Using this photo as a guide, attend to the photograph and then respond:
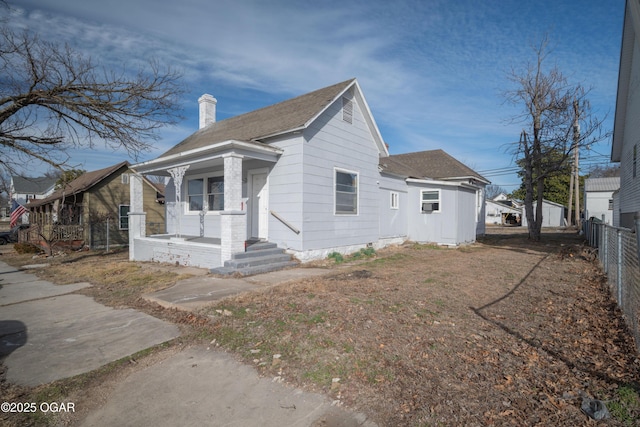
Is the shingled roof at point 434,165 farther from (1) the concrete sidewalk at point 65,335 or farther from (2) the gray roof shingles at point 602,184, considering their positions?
(2) the gray roof shingles at point 602,184

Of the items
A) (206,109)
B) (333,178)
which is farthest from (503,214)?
(206,109)

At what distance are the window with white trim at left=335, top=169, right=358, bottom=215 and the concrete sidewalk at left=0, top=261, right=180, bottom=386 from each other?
7.34 m

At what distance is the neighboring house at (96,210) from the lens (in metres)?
18.5

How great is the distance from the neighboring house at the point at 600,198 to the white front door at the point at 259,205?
3591 centimetres

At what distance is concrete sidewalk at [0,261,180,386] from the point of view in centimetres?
372

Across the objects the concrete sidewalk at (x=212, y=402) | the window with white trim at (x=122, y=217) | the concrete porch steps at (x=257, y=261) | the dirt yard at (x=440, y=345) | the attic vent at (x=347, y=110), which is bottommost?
the concrete sidewalk at (x=212, y=402)

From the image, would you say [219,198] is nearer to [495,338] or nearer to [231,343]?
[231,343]

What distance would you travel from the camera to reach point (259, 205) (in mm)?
10984

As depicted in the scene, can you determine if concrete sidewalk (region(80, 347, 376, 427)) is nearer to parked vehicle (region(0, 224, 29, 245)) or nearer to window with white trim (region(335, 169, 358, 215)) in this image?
window with white trim (region(335, 169, 358, 215))

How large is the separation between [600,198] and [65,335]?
42698mm

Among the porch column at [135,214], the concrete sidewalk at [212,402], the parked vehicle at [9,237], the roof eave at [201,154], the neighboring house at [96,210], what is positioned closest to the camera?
the concrete sidewalk at [212,402]

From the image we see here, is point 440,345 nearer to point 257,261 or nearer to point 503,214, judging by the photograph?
point 257,261

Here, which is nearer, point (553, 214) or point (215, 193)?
point (215, 193)

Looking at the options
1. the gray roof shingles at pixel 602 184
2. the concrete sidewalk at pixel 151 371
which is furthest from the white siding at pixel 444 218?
the gray roof shingles at pixel 602 184
